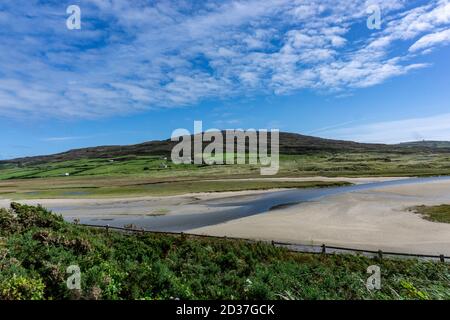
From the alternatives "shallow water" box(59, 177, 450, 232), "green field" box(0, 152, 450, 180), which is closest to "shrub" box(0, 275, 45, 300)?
"shallow water" box(59, 177, 450, 232)

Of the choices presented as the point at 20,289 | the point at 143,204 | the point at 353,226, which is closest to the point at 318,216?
the point at 353,226

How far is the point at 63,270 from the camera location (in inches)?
459

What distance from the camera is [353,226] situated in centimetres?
3319

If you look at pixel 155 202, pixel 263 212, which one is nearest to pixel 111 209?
pixel 155 202

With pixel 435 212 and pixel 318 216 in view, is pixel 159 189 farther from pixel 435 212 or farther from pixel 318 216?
pixel 435 212

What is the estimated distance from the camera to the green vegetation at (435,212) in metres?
34.9

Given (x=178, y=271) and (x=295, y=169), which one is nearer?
(x=178, y=271)

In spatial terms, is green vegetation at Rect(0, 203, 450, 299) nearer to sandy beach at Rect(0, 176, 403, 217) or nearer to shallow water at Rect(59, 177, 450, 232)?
shallow water at Rect(59, 177, 450, 232)

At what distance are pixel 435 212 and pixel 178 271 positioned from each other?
3340 centimetres

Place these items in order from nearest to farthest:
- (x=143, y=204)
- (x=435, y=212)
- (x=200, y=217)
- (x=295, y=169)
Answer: (x=435, y=212)
(x=200, y=217)
(x=143, y=204)
(x=295, y=169)

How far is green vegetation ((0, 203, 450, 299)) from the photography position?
1059cm

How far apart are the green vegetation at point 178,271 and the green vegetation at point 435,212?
19.5 meters
